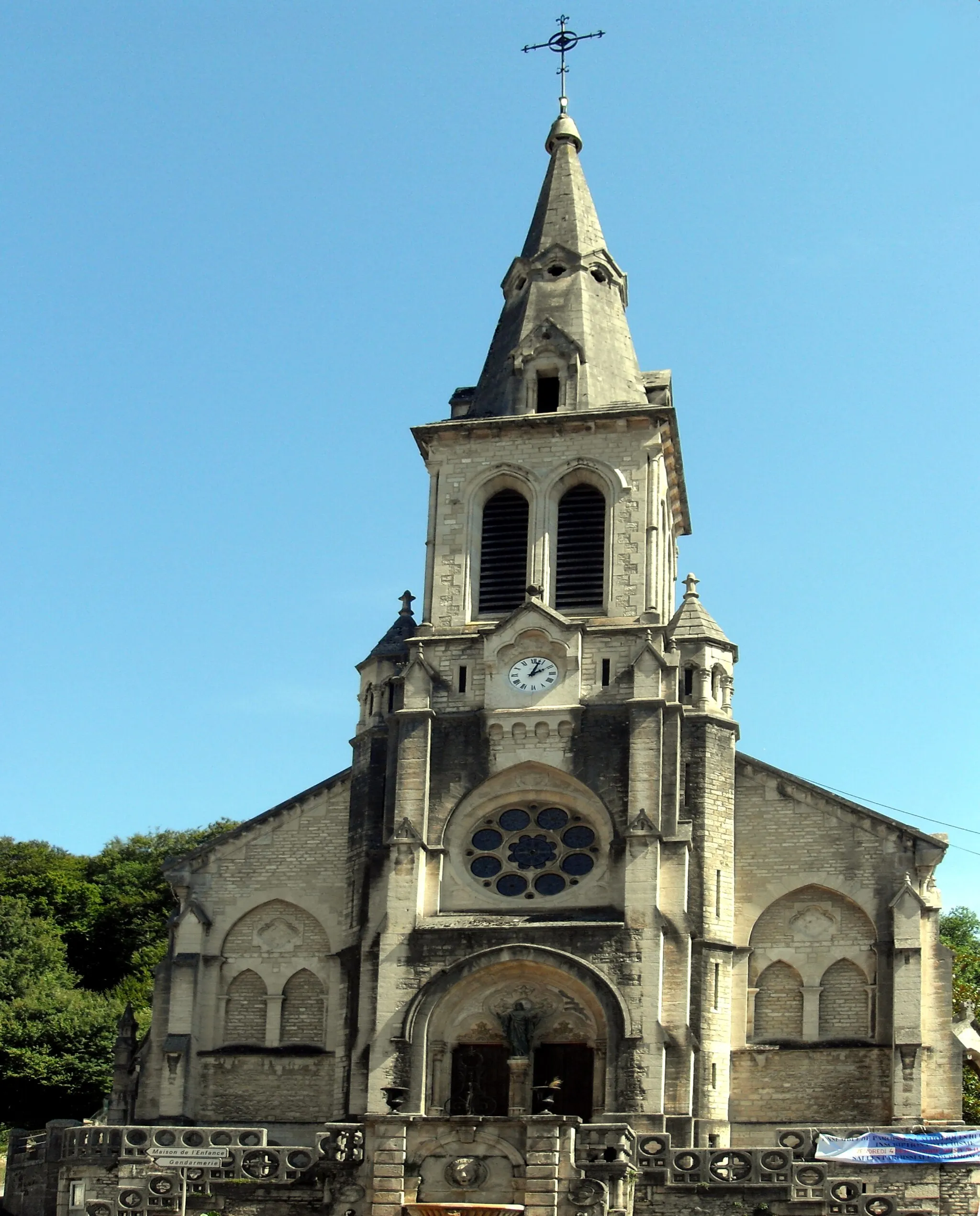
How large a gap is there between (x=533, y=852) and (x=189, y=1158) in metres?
9.99

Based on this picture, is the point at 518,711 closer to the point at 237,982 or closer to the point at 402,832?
the point at 402,832

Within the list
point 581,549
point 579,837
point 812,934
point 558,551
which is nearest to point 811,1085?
point 812,934

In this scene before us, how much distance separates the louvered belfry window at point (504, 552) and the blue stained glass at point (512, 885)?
6827mm

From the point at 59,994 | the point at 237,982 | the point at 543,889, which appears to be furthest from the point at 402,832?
the point at 59,994

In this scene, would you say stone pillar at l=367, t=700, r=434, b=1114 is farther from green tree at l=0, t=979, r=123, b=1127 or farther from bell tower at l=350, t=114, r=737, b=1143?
green tree at l=0, t=979, r=123, b=1127

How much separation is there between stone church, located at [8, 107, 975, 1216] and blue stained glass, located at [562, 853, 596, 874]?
0.26 feet

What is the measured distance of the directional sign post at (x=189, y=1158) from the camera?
33594 mm

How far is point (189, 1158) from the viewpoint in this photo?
33.7 m

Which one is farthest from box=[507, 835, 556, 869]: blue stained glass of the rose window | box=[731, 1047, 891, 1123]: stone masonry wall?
box=[731, 1047, 891, 1123]: stone masonry wall

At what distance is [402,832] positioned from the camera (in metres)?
38.7

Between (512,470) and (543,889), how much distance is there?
35.1ft

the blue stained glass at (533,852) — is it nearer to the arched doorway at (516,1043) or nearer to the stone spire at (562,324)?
the arched doorway at (516,1043)

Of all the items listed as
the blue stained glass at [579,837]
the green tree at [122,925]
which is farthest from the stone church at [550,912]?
the green tree at [122,925]

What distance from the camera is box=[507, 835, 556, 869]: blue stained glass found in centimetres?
3881
